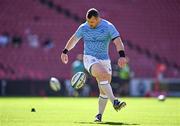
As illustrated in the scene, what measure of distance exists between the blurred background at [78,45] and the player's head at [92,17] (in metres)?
19.0

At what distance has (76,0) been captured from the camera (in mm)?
36875

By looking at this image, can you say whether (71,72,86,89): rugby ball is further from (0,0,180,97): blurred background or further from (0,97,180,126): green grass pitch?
→ (0,0,180,97): blurred background

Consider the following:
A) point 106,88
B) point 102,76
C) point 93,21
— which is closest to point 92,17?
point 93,21

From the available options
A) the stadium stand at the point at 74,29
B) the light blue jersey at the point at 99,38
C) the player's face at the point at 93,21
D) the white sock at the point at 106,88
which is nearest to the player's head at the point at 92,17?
the player's face at the point at 93,21

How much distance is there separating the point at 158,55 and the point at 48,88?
8122 millimetres

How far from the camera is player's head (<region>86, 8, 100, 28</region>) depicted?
12.1 m

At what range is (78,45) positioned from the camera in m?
35.5

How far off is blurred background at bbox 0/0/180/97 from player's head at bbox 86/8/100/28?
19.0m

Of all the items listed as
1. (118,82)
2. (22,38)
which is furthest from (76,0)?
(118,82)

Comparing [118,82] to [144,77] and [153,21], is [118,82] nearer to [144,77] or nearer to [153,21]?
[144,77]

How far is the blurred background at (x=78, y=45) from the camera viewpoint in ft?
107

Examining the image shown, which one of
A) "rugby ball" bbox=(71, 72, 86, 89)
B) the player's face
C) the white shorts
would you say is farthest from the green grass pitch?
the player's face

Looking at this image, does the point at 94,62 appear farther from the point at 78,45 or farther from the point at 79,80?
the point at 78,45

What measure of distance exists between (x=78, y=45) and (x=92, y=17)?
2333cm
